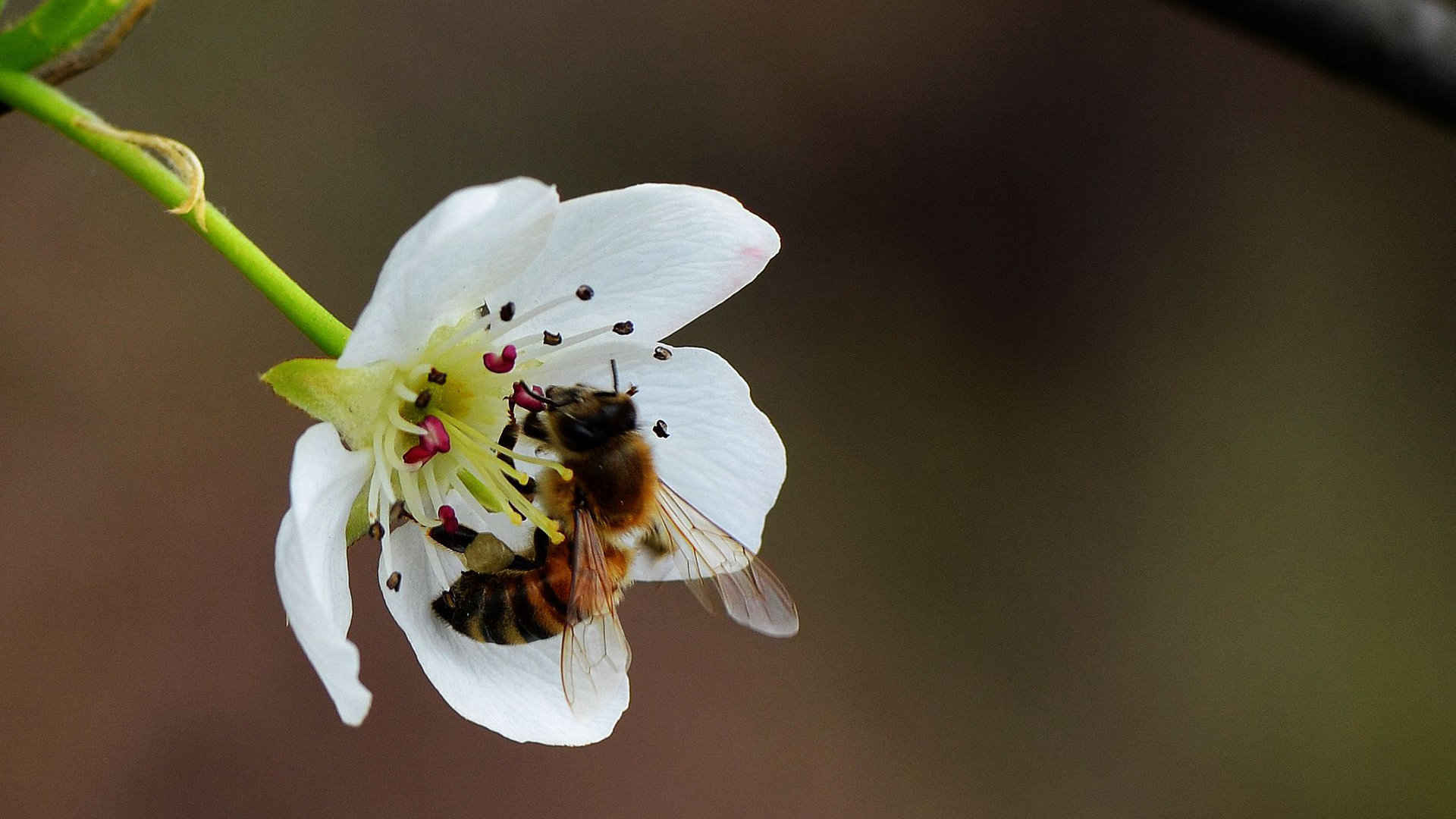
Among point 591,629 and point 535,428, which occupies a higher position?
point 535,428

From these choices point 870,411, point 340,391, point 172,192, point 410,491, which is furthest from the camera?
point 870,411

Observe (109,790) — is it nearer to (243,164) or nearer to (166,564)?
(166,564)

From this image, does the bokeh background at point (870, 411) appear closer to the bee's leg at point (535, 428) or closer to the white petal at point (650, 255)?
the bee's leg at point (535, 428)

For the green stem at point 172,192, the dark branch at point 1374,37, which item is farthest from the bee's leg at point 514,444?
the dark branch at point 1374,37

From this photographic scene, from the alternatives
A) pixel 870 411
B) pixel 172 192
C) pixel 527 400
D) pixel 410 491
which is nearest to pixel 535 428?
pixel 527 400

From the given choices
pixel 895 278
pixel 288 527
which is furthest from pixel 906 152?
pixel 288 527

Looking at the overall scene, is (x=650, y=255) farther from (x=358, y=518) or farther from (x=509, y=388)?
(x=358, y=518)
